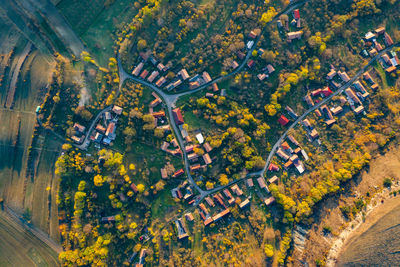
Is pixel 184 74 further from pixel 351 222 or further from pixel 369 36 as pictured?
pixel 351 222

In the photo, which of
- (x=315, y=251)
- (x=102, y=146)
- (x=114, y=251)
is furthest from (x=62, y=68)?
(x=315, y=251)

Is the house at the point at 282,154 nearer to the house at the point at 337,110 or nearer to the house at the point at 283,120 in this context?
the house at the point at 283,120

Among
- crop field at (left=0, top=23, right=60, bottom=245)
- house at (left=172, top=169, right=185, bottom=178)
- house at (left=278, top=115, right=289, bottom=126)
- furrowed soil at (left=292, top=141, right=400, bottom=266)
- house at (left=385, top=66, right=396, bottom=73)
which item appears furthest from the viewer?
house at (left=385, top=66, right=396, bottom=73)

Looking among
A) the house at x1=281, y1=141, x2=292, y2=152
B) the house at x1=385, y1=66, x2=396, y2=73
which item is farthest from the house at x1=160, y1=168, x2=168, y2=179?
the house at x1=385, y1=66, x2=396, y2=73

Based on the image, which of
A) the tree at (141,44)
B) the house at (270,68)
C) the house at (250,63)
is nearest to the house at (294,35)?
the house at (270,68)

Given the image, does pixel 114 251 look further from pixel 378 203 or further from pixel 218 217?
pixel 378 203

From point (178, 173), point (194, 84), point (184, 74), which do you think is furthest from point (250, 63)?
point (178, 173)

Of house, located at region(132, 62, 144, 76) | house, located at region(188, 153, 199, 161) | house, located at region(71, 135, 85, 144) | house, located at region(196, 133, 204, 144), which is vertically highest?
house, located at region(132, 62, 144, 76)

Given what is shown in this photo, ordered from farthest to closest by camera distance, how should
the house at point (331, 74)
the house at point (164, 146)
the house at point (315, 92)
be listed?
→ the house at point (331, 74) < the house at point (315, 92) < the house at point (164, 146)

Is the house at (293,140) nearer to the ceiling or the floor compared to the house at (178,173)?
nearer to the floor

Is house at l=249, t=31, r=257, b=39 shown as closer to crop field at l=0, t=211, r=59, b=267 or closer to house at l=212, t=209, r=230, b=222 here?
house at l=212, t=209, r=230, b=222
